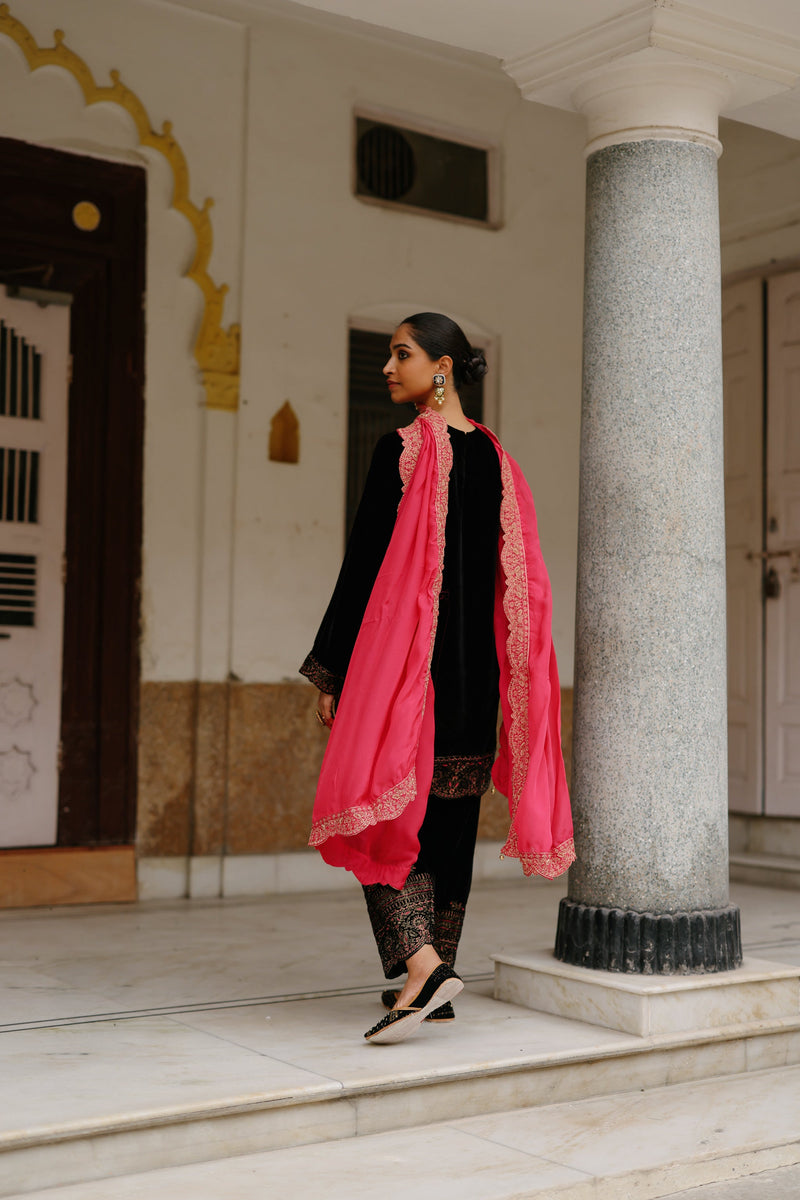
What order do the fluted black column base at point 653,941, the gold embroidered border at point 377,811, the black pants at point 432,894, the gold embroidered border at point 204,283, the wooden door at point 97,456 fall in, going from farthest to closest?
the gold embroidered border at point 204,283, the wooden door at point 97,456, the fluted black column base at point 653,941, the black pants at point 432,894, the gold embroidered border at point 377,811

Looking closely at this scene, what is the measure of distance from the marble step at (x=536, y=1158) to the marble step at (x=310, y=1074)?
0.04 metres

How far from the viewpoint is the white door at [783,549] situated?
7.44 metres

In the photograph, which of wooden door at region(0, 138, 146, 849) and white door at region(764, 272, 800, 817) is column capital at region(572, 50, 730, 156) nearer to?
wooden door at region(0, 138, 146, 849)

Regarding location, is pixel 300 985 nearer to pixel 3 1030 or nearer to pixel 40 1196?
pixel 3 1030

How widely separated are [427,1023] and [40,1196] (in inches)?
53.4

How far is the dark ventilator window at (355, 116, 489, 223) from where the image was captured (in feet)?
22.8

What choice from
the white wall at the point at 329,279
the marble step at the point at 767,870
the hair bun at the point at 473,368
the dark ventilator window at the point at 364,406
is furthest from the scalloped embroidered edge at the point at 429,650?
the marble step at the point at 767,870

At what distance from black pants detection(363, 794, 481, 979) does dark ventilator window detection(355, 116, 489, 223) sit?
3.97m

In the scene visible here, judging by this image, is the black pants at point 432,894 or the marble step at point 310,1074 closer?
the marble step at point 310,1074

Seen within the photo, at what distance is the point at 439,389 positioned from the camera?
3.92 meters

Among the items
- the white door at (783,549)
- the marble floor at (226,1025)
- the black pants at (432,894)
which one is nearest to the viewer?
the marble floor at (226,1025)

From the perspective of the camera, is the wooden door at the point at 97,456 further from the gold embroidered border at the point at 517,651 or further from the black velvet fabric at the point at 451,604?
the gold embroidered border at the point at 517,651

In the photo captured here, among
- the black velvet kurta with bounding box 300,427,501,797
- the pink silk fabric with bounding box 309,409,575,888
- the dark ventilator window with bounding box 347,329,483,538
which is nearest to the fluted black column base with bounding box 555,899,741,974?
the pink silk fabric with bounding box 309,409,575,888

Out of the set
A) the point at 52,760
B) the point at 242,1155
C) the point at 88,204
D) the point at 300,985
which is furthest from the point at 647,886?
the point at 88,204
